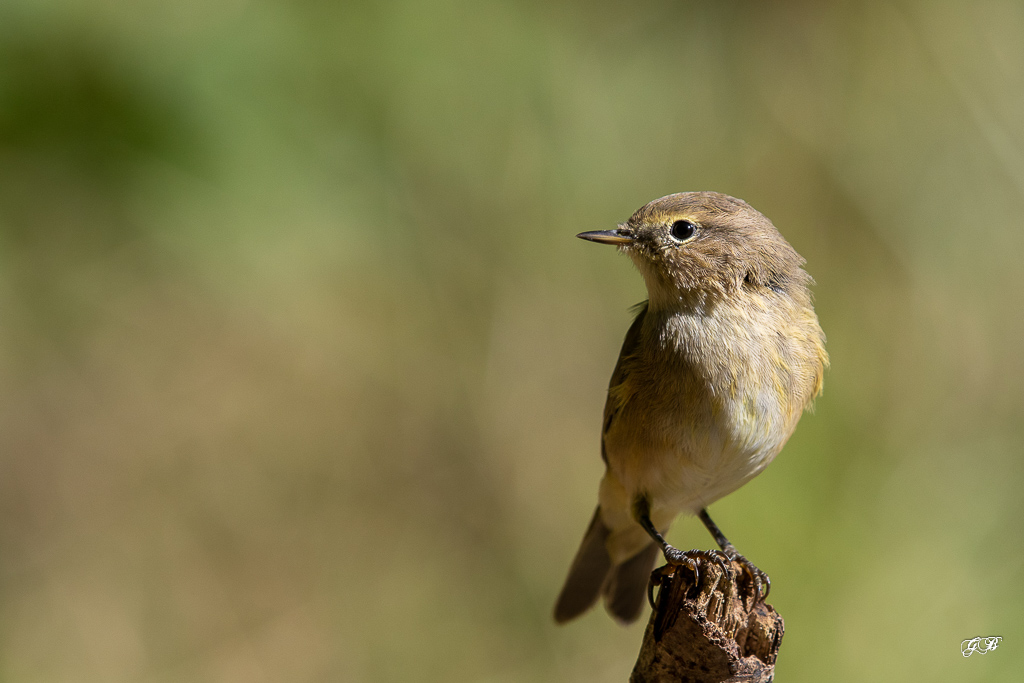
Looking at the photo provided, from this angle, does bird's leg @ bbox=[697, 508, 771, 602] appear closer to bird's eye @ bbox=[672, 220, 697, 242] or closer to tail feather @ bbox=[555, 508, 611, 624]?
tail feather @ bbox=[555, 508, 611, 624]

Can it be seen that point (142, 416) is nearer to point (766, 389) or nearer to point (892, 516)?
point (766, 389)

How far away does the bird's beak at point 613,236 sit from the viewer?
10.6ft

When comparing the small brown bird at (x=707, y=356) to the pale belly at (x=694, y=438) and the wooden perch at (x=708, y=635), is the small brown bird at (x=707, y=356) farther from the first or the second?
the wooden perch at (x=708, y=635)

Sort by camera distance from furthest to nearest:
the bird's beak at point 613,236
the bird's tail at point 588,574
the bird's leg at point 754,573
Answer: the bird's tail at point 588,574 < the bird's beak at point 613,236 < the bird's leg at point 754,573

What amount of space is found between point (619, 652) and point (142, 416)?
9.87 ft

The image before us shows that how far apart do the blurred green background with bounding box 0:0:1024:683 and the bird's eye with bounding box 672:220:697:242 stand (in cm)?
155

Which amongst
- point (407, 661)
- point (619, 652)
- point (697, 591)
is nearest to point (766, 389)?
point (697, 591)

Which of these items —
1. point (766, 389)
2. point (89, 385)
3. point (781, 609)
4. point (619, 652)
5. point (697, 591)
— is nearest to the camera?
point (697, 591)

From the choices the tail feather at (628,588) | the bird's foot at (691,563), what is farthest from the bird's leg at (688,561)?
the tail feather at (628,588)

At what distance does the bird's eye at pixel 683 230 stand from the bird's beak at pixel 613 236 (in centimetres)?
16

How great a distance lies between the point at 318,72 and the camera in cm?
376

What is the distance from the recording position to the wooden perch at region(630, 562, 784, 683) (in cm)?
249
